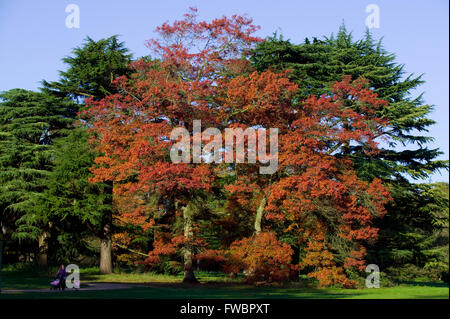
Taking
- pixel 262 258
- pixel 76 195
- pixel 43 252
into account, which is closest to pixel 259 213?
pixel 262 258

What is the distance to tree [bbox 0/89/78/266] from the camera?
3098cm

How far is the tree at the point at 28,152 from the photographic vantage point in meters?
31.0

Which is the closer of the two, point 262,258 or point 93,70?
point 262,258

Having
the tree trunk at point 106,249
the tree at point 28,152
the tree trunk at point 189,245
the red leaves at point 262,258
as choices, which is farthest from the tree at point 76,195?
the red leaves at point 262,258

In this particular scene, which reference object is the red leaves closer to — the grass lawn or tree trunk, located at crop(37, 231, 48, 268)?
the grass lawn

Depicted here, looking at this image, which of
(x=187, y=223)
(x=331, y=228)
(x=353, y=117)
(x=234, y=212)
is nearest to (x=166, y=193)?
(x=187, y=223)

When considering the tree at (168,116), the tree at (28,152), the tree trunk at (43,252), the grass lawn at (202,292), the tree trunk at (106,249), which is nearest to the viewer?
the grass lawn at (202,292)

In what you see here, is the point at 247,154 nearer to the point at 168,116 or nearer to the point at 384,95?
the point at 168,116

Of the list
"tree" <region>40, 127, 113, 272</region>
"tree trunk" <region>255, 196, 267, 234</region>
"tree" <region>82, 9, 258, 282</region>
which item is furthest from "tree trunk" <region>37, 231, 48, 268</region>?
"tree trunk" <region>255, 196, 267, 234</region>

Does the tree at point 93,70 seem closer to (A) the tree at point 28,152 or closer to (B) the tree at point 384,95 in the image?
(A) the tree at point 28,152

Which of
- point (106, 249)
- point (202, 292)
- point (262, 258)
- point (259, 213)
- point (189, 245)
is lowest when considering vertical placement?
point (202, 292)

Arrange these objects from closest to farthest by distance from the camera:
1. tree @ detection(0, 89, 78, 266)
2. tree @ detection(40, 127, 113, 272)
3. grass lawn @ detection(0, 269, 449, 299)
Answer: grass lawn @ detection(0, 269, 449, 299)
tree @ detection(40, 127, 113, 272)
tree @ detection(0, 89, 78, 266)

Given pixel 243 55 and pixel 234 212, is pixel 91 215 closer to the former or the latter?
pixel 234 212

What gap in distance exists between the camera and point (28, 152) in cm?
3222
